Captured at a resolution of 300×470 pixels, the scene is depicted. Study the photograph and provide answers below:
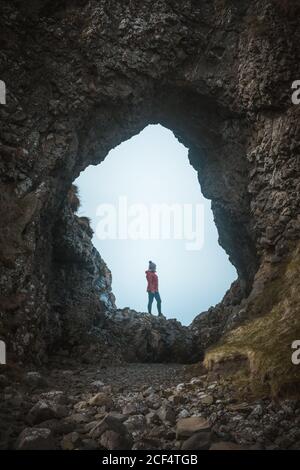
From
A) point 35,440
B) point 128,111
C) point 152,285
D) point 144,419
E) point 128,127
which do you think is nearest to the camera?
point 35,440

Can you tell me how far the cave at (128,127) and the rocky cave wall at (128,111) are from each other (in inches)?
1.8

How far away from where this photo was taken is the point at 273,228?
44.2 ft

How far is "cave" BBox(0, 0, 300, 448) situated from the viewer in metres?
→ 12.4

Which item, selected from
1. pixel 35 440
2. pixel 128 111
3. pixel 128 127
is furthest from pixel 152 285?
pixel 35 440

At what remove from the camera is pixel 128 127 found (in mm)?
16359

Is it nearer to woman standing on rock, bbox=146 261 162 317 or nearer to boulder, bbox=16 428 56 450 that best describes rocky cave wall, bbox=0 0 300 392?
woman standing on rock, bbox=146 261 162 317

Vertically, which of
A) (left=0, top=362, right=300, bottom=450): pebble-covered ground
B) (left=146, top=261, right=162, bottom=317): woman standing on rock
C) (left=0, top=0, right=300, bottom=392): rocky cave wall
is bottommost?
(left=0, top=362, right=300, bottom=450): pebble-covered ground

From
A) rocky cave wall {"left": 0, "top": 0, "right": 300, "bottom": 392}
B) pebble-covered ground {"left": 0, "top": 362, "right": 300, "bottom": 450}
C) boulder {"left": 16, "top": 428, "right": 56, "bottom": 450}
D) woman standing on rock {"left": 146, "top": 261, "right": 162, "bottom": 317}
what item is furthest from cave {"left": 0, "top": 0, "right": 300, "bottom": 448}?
boulder {"left": 16, "top": 428, "right": 56, "bottom": 450}

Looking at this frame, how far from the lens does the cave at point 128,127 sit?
12430 mm

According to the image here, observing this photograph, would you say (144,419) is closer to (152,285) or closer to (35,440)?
(35,440)

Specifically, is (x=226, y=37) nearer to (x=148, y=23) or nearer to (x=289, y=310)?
(x=148, y=23)

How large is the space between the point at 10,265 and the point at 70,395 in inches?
194

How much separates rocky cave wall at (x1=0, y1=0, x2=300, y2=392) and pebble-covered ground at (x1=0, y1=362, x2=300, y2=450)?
411 centimetres

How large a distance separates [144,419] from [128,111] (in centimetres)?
1301
